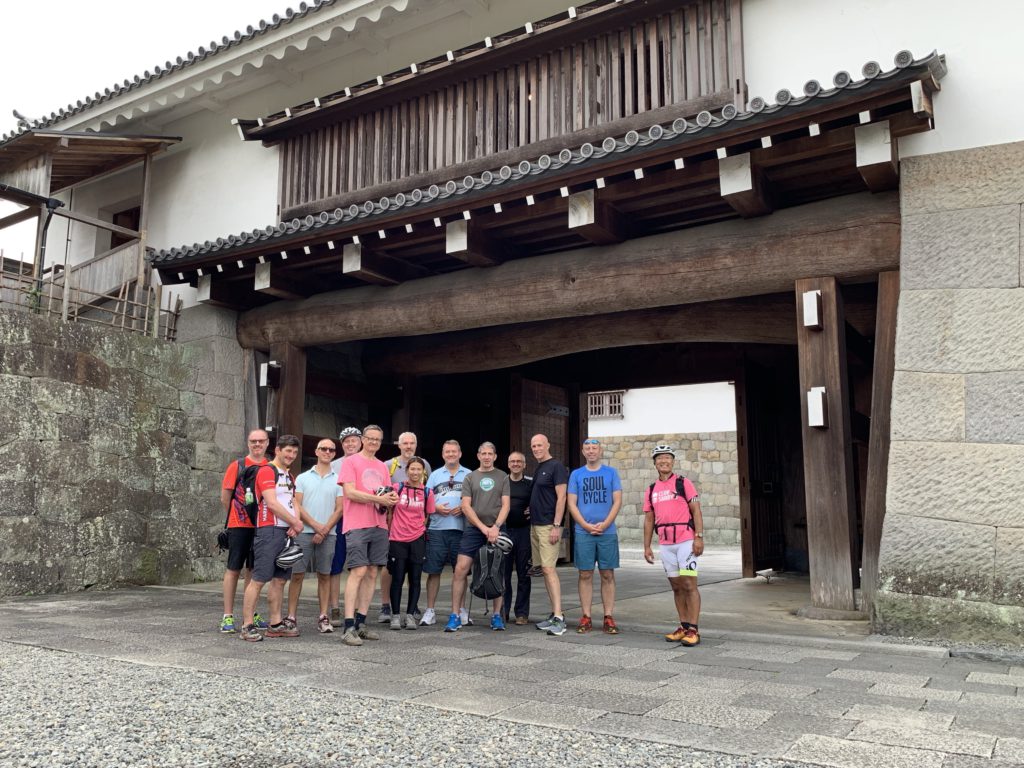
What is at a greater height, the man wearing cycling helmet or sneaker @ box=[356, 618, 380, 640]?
the man wearing cycling helmet

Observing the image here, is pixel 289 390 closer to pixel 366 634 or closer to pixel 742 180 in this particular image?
pixel 366 634

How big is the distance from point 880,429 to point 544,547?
2788 millimetres

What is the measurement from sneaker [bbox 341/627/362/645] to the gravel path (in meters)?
1.20

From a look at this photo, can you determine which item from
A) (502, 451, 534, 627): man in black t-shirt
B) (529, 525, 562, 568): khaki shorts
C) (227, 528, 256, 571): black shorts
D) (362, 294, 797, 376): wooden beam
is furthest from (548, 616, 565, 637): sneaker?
(362, 294, 797, 376): wooden beam

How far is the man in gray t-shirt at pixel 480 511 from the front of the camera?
237 inches

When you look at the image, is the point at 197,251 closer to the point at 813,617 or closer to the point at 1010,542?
the point at 813,617

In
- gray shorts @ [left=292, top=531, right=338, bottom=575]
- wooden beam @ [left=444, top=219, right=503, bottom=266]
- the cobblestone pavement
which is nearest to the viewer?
the cobblestone pavement

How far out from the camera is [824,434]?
6277mm

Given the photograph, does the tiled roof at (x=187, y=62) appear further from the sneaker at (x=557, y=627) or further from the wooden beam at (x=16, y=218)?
the sneaker at (x=557, y=627)

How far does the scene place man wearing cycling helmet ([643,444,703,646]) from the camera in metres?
5.37

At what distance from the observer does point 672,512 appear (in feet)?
18.0

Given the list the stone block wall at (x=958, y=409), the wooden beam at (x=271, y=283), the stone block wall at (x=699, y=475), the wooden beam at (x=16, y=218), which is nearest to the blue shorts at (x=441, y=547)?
the stone block wall at (x=958, y=409)

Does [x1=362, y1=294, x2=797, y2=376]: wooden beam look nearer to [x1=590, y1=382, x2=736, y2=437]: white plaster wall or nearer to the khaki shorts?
the khaki shorts

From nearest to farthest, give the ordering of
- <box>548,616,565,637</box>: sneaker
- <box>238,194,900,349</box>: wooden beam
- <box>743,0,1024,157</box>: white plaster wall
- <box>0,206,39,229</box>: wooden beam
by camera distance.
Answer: <box>548,616,565,637</box>: sneaker, <box>743,0,1024,157</box>: white plaster wall, <box>238,194,900,349</box>: wooden beam, <box>0,206,39,229</box>: wooden beam
